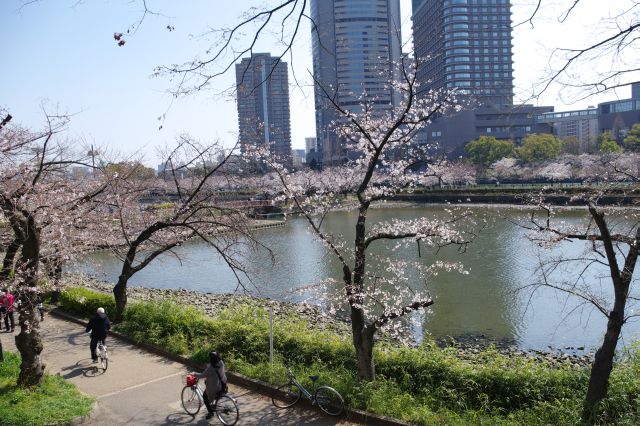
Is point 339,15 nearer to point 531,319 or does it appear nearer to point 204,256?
point 531,319

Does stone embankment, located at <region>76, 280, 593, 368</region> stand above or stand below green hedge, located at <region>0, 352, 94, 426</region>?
below

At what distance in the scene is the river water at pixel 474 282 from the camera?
1250cm

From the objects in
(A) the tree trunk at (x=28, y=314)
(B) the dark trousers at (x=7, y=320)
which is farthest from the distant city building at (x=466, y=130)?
(A) the tree trunk at (x=28, y=314)

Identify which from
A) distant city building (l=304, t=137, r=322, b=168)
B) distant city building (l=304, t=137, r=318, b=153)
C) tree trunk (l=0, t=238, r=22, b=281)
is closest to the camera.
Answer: tree trunk (l=0, t=238, r=22, b=281)

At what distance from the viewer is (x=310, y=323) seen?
42.7 ft

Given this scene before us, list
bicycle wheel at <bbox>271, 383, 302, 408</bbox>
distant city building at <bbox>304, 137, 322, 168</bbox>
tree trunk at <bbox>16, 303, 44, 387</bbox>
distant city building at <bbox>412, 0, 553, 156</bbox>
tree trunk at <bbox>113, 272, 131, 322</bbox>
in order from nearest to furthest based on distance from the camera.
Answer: distant city building at <bbox>412, 0, 553, 156</bbox> < bicycle wheel at <bbox>271, 383, 302, 408</bbox> < tree trunk at <bbox>16, 303, 44, 387</bbox> < tree trunk at <bbox>113, 272, 131, 322</bbox> < distant city building at <bbox>304, 137, 322, 168</bbox>

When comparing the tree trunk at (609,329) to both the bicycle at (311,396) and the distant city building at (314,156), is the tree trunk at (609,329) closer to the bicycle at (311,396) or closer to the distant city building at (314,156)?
the bicycle at (311,396)

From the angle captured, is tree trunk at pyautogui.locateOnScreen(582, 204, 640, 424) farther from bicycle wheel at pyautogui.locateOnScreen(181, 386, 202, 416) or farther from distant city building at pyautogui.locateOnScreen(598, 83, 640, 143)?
distant city building at pyautogui.locateOnScreen(598, 83, 640, 143)

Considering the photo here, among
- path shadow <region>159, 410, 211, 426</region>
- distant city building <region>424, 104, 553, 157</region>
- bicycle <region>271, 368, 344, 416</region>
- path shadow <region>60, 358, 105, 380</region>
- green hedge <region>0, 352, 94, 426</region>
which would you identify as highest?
distant city building <region>424, 104, 553, 157</region>

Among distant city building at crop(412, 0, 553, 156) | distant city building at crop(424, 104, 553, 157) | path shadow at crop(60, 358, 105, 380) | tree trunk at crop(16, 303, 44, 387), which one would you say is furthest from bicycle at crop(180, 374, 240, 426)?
distant city building at crop(424, 104, 553, 157)

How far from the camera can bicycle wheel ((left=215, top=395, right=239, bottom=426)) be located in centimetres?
588

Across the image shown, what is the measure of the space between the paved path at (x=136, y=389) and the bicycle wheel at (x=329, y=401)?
98 millimetres

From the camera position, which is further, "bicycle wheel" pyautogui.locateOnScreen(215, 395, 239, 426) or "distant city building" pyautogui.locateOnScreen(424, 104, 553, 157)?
"distant city building" pyautogui.locateOnScreen(424, 104, 553, 157)

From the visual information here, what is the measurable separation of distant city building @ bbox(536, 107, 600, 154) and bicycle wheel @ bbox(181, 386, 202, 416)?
4453 centimetres
